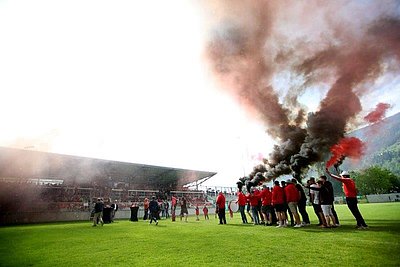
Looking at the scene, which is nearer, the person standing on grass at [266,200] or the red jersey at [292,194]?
the red jersey at [292,194]

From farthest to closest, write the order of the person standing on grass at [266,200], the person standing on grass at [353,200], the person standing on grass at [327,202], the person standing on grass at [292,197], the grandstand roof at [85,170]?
1. the grandstand roof at [85,170]
2. the person standing on grass at [266,200]
3. the person standing on grass at [292,197]
4. the person standing on grass at [327,202]
5. the person standing on grass at [353,200]

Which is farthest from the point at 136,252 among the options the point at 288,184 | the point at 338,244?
the point at 288,184

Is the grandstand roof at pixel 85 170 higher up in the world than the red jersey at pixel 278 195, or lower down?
higher up

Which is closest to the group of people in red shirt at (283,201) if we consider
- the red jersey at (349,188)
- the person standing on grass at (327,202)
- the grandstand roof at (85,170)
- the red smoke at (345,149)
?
the person standing on grass at (327,202)

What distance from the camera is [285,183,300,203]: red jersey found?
37.4 ft

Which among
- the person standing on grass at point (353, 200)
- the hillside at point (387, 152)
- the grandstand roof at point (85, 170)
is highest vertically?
the hillside at point (387, 152)

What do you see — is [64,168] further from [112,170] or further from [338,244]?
[338,244]

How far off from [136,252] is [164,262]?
69.4 inches

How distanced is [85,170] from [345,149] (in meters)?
30.7

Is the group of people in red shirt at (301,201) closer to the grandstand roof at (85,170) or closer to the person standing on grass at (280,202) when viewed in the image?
the person standing on grass at (280,202)

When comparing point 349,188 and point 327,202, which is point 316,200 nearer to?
point 327,202

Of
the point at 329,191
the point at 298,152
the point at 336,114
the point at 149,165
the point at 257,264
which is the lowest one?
the point at 257,264

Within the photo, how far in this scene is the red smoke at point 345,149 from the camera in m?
14.3

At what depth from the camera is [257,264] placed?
490cm
